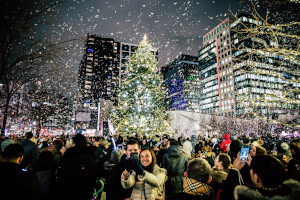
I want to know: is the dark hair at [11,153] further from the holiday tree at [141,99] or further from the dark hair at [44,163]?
the holiday tree at [141,99]

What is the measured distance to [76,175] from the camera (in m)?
2.60

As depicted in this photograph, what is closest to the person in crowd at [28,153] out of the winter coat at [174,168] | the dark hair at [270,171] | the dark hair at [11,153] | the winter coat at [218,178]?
the dark hair at [11,153]

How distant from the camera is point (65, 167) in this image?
2604 millimetres

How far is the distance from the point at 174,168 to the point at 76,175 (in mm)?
1870

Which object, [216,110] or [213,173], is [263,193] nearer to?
[213,173]

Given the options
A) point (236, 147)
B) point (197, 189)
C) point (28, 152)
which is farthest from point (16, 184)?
point (28, 152)

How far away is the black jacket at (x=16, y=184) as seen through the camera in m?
1.74

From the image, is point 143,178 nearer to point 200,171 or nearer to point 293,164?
point 200,171

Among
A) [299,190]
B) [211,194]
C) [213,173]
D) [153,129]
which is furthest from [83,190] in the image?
[153,129]

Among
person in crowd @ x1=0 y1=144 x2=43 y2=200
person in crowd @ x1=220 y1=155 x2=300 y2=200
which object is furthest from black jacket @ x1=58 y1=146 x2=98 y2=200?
person in crowd @ x1=220 y1=155 x2=300 y2=200

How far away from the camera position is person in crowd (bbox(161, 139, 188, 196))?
329 cm

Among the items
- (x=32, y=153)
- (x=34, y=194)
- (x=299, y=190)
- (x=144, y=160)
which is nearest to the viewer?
(x=299, y=190)

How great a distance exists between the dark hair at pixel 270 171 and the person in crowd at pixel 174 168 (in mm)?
1993

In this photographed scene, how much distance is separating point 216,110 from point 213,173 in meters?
97.0
